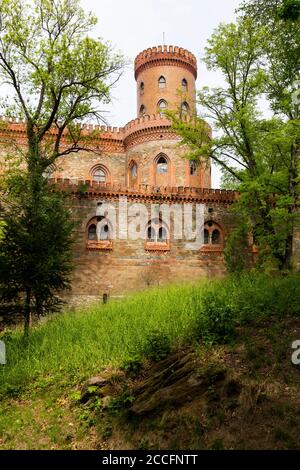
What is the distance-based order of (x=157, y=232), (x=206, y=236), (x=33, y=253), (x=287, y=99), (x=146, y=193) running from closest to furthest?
(x=33, y=253) → (x=287, y=99) → (x=157, y=232) → (x=146, y=193) → (x=206, y=236)

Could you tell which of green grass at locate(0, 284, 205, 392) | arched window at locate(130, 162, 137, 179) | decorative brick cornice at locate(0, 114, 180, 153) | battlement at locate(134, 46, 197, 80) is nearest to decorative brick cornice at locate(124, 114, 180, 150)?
decorative brick cornice at locate(0, 114, 180, 153)

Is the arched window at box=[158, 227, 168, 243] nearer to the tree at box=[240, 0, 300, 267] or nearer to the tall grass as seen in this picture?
the tree at box=[240, 0, 300, 267]

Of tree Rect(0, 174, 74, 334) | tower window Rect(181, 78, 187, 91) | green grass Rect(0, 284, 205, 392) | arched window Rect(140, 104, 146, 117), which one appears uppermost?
tower window Rect(181, 78, 187, 91)

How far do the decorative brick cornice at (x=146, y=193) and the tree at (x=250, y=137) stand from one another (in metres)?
2.97

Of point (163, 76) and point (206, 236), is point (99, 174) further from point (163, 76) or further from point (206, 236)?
point (206, 236)

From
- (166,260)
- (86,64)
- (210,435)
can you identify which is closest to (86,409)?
(210,435)

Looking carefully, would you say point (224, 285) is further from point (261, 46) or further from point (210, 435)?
point (261, 46)

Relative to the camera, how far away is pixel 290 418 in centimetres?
636

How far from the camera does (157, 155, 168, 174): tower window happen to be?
29109 mm

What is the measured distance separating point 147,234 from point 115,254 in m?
1.70

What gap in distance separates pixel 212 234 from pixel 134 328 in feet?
39.3

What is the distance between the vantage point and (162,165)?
29.2 m

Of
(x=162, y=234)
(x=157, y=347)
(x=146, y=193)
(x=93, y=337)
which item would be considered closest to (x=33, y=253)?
(x=93, y=337)

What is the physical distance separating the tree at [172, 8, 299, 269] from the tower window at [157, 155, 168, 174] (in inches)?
367
